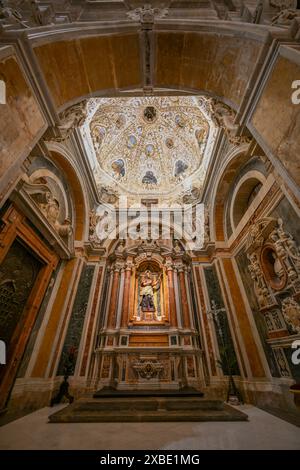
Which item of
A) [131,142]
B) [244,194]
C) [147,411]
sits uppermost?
[131,142]

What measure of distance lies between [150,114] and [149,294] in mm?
9988

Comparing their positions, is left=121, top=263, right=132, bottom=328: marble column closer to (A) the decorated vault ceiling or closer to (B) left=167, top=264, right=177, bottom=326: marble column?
(B) left=167, top=264, right=177, bottom=326: marble column

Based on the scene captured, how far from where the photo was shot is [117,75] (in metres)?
4.14

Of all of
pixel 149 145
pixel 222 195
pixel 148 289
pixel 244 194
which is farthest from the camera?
pixel 149 145

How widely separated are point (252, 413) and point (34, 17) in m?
9.32

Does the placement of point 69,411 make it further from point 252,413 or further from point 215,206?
point 215,206

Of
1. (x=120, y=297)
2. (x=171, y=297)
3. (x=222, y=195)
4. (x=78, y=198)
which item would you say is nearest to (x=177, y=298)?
(x=171, y=297)

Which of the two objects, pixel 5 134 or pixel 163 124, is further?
pixel 163 124

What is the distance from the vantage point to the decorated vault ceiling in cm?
978

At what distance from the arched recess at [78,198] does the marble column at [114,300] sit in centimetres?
234

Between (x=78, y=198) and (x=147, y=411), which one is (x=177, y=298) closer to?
(x=147, y=411)

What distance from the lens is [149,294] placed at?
9469mm

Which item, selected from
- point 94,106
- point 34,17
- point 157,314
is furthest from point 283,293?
point 94,106

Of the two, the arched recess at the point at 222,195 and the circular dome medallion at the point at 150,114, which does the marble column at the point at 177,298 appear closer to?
the arched recess at the point at 222,195
